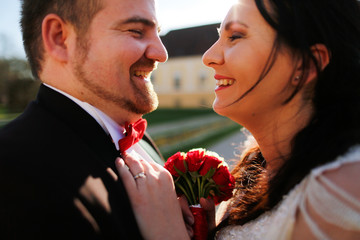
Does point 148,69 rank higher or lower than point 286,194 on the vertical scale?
higher

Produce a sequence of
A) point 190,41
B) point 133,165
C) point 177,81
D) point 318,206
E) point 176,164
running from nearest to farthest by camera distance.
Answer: point 318,206 → point 133,165 → point 176,164 → point 177,81 → point 190,41

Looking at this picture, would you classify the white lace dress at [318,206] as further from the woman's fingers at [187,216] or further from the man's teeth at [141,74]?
the man's teeth at [141,74]

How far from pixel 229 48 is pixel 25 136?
1538mm

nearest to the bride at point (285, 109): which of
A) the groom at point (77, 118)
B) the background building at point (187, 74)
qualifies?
the groom at point (77, 118)

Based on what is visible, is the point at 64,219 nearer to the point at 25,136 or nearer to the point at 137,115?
the point at 25,136

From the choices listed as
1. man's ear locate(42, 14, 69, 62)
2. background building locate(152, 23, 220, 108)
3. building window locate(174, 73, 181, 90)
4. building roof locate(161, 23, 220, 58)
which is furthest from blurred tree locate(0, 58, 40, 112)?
man's ear locate(42, 14, 69, 62)

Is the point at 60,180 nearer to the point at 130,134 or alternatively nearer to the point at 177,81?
the point at 130,134

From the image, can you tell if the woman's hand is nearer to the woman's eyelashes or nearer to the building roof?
the woman's eyelashes

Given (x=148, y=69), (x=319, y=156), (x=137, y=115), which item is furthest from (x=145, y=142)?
(x=319, y=156)

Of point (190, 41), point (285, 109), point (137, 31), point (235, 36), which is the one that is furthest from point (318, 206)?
point (190, 41)

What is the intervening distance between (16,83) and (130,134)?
2841 cm

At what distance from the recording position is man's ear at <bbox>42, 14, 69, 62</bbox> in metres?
2.21

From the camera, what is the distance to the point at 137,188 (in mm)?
1957

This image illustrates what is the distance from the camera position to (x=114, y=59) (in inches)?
87.4
